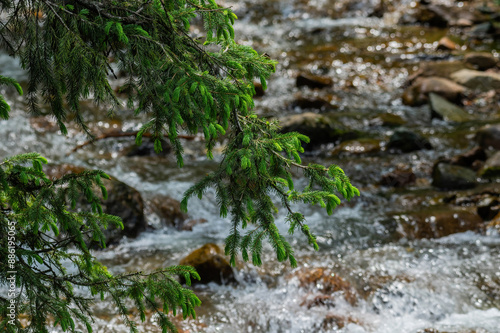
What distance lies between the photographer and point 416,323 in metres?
6.46

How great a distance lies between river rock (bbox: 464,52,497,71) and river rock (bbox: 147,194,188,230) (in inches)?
528

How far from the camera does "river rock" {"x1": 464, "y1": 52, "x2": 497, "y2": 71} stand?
17.2 metres

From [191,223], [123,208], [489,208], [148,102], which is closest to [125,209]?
[123,208]

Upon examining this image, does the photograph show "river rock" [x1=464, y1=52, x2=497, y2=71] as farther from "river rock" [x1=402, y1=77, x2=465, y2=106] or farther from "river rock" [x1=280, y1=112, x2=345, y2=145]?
"river rock" [x1=280, y1=112, x2=345, y2=145]

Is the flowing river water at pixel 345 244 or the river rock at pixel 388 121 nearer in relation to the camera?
the flowing river water at pixel 345 244

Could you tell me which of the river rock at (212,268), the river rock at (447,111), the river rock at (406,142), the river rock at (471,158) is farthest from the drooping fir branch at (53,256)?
the river rock at (447,111)

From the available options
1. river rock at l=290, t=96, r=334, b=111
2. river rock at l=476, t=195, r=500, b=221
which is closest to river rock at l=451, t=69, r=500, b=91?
river rock at l=290, t=96, r=334, b=111

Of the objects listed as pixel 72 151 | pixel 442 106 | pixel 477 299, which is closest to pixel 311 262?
pixel 477 299

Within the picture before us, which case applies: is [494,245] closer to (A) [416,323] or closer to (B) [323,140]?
(A) [416,323]

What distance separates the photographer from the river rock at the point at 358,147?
472 inches

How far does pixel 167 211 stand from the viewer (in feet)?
30.7

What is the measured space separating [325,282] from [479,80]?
1188 centimetres

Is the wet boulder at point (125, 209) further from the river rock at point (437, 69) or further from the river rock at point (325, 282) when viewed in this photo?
the river rock at point (437, 69)

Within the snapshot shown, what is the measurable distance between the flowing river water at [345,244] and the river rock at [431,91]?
416 mm
